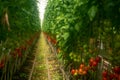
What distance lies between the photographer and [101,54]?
6.34 meters

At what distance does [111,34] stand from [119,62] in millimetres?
726

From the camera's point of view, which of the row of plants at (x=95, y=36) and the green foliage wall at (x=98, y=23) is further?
the row of plants at (x=95, y=36)

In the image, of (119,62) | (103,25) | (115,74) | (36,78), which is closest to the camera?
(115,74)

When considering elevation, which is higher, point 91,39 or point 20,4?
point 20,4

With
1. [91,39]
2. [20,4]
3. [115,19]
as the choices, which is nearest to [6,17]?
[20,4]

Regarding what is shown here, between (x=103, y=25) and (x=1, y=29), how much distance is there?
255cm

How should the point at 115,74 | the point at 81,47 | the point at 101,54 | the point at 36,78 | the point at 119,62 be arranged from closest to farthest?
the point at 115,74 → the point at 119,62 → the point at 101,54 → the point at 81,47 → the point at 36,78

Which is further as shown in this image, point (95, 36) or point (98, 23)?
point (95, 36)

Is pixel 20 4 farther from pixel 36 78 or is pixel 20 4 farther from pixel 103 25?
pixel 36 78

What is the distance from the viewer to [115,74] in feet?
14.4

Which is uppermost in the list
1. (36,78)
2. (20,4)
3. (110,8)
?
(20,4)

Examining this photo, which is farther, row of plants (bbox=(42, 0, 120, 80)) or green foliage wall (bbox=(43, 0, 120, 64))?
row of plants (bbox=(42, 0, 120, 80))

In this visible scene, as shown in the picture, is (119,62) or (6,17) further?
(6,17)

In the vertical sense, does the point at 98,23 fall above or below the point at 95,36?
above
